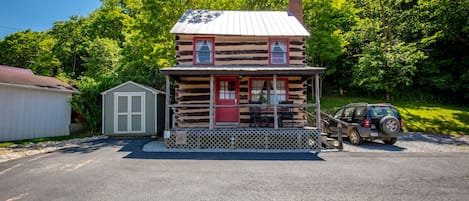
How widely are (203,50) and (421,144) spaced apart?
35.6 feet

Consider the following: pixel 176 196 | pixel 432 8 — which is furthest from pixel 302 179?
pixel 432 8

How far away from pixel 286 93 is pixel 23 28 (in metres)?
37.4

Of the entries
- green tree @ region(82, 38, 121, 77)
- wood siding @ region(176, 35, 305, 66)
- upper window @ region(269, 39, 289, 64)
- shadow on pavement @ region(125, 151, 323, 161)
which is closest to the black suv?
shadow on pavement @ region(125, 151, 323, 161)

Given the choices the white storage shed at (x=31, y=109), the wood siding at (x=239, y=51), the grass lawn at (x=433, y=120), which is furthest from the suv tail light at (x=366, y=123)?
the white storage shed at (x=31, y=109)

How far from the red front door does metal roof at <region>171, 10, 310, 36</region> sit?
2.37 meters

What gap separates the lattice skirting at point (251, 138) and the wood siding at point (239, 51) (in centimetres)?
390

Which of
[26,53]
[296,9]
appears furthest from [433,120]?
[26,53]

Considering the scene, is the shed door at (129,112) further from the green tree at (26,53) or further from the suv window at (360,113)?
the green tree at (26,53)

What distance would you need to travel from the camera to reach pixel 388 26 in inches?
850

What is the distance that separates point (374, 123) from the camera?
9.90 meters

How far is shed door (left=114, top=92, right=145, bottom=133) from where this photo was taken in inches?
530

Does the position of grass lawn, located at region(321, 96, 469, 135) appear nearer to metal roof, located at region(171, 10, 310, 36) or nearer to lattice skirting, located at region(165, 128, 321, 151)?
metal roof, located at region(171, 10, 310, 36)

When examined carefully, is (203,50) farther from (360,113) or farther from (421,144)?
(421,144)

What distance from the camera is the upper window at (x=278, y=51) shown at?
1227 cm
